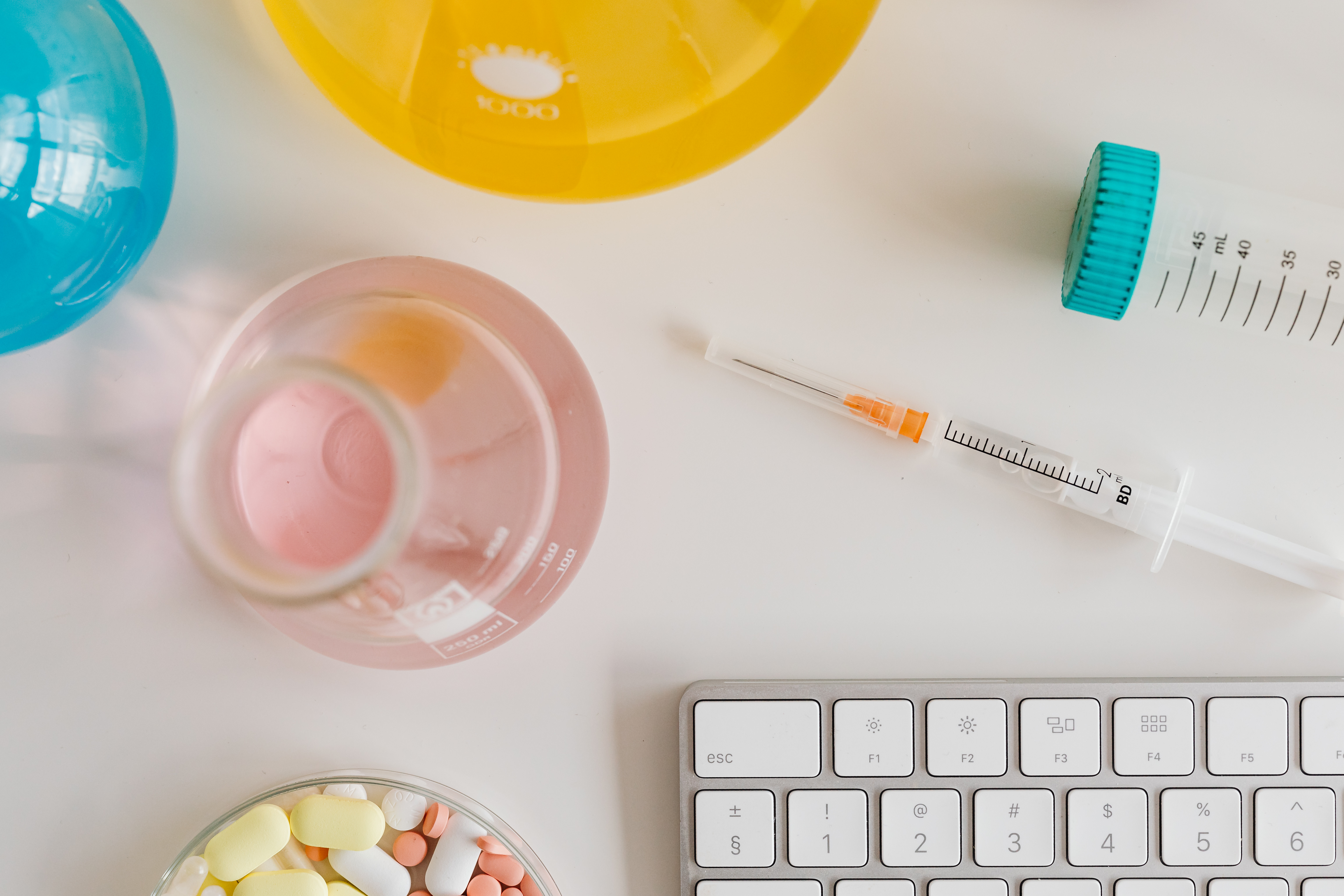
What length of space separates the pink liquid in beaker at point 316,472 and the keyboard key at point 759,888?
1.06ft

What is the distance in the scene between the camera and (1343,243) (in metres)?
0.54

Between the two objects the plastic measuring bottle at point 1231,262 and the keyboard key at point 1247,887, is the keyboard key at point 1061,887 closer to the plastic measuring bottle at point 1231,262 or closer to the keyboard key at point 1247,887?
the keyboard key at point 1247,887

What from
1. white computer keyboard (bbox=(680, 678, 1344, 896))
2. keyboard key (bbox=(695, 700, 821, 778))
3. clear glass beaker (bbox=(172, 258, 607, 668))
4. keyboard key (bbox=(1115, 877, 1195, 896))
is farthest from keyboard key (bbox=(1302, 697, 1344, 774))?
clear glass beaker (bbox=(172, 258, 607, 668))

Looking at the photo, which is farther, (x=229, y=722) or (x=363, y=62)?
(x=229, y=722)

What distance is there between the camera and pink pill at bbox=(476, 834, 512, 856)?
0.57 metres

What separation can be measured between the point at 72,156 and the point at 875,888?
24.7 inches

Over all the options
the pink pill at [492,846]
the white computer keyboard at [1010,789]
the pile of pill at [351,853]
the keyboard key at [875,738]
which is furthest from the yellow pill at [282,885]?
the keyboard key at [875,738]

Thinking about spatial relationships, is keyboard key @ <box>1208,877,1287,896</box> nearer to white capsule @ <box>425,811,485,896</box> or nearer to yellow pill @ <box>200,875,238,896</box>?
white capsule @ <box>425,811,485,896</box>

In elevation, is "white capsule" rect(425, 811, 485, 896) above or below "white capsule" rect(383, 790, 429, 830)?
below

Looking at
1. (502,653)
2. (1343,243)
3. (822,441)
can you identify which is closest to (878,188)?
(822,441)

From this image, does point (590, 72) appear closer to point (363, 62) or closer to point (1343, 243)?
point (363, 62)

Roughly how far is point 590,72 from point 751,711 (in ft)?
1.28

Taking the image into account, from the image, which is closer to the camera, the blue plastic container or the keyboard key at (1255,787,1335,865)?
the blue plastic container

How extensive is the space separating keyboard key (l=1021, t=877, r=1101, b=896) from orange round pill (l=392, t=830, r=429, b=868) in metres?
0.39
